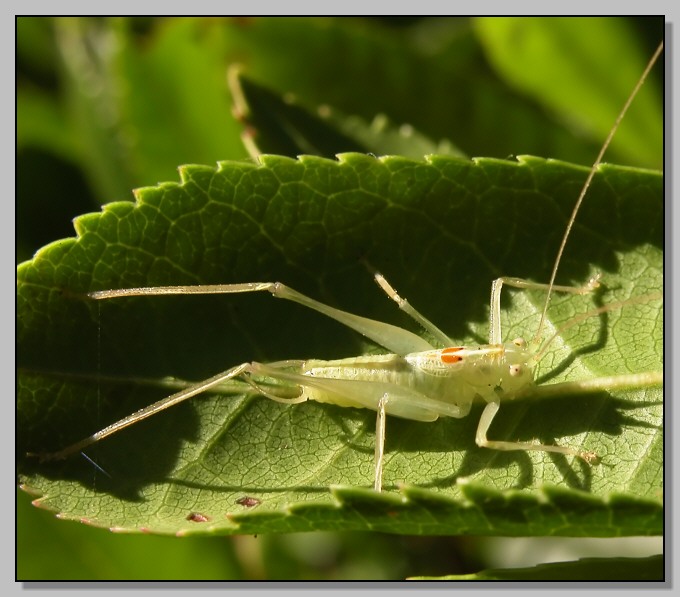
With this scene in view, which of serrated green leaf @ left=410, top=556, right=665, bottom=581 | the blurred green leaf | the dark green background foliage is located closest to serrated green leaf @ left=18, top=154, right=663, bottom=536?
the dark green background foliage

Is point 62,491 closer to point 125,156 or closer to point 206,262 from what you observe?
point 206,262

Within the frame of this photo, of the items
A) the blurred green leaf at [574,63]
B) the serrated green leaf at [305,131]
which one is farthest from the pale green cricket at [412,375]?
the blurred green leaf at [574,63]

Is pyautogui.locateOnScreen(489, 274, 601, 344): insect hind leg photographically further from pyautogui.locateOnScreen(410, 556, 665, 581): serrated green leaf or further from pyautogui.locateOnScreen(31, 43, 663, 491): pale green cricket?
pyautogui.locateOnScreen(410, 556, 665, 581): serrated green leaf

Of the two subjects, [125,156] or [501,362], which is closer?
[501,362]

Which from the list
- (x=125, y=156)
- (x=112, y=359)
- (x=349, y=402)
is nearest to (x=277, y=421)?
(x=349, y=402)

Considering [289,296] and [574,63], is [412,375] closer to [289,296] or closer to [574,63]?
[289,296]

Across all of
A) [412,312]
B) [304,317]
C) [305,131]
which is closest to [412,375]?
[412,312]
